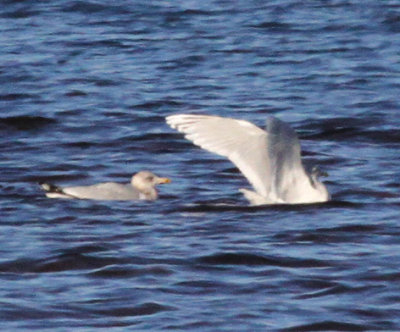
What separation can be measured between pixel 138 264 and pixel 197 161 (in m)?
4.25

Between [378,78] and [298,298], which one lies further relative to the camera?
[378,78]

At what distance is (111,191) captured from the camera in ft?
38.0

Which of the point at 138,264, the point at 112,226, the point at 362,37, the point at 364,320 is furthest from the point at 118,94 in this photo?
the point at 364,320

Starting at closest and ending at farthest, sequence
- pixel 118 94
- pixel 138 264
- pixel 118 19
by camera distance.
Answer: pixel 138 264, pixel 118 94, pixel 118 19

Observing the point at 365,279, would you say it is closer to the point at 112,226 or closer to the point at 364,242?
the point at 364,242

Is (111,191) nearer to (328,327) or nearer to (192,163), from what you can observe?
(192,163)

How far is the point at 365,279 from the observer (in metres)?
8.88

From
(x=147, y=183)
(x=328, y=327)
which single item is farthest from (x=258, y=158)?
(x=328, y=327)

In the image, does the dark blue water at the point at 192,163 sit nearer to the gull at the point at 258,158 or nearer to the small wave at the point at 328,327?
the small wave at the point at 328,327

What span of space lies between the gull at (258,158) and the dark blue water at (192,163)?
17 centimetres

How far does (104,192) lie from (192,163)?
6.71ft

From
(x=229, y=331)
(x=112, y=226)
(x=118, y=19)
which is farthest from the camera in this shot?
(x=118, y=19)

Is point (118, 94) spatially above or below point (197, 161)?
above

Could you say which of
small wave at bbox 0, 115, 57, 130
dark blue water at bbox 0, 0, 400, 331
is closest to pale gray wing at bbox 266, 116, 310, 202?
dark blue water at bbox 0, 0, 400, 331
